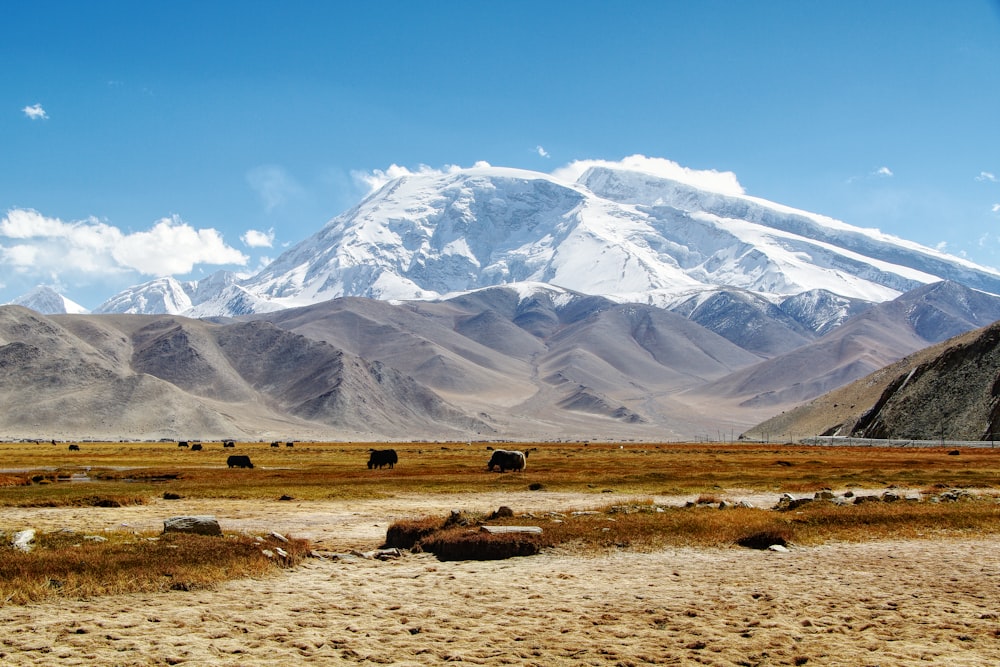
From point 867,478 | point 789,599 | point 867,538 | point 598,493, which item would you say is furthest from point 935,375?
point 789,599

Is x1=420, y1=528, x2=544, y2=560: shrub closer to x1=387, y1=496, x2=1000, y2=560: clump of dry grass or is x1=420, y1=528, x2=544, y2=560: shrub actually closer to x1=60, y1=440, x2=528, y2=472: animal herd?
x1=387, y1=496, x2=1000, y2=560: clump of dry grass

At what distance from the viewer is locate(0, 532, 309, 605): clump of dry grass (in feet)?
56.6

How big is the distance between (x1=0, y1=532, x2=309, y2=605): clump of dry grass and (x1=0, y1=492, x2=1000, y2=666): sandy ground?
596mm

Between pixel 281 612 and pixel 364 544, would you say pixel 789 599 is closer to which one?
pixel 281 612

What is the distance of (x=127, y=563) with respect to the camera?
741 inches

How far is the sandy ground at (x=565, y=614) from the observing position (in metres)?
13.8

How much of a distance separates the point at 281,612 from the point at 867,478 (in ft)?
155

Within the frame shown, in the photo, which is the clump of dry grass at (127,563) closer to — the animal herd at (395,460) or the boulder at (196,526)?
the boulder at (196,526)

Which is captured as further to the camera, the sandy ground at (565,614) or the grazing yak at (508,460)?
the grazing yak at (508,460)

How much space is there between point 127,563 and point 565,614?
9.51m

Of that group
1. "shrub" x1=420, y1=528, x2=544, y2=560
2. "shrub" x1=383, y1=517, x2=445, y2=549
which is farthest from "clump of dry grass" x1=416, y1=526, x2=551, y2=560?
"shrub" x1=383, y1=517, x2=445, y2=549

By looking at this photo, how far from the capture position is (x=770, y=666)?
1330 centimetres

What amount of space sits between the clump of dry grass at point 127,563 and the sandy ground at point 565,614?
1.95 ft

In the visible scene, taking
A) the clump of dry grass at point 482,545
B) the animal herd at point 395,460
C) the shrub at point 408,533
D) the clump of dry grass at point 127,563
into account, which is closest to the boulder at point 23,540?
the clump of dry grass at point 127,563
